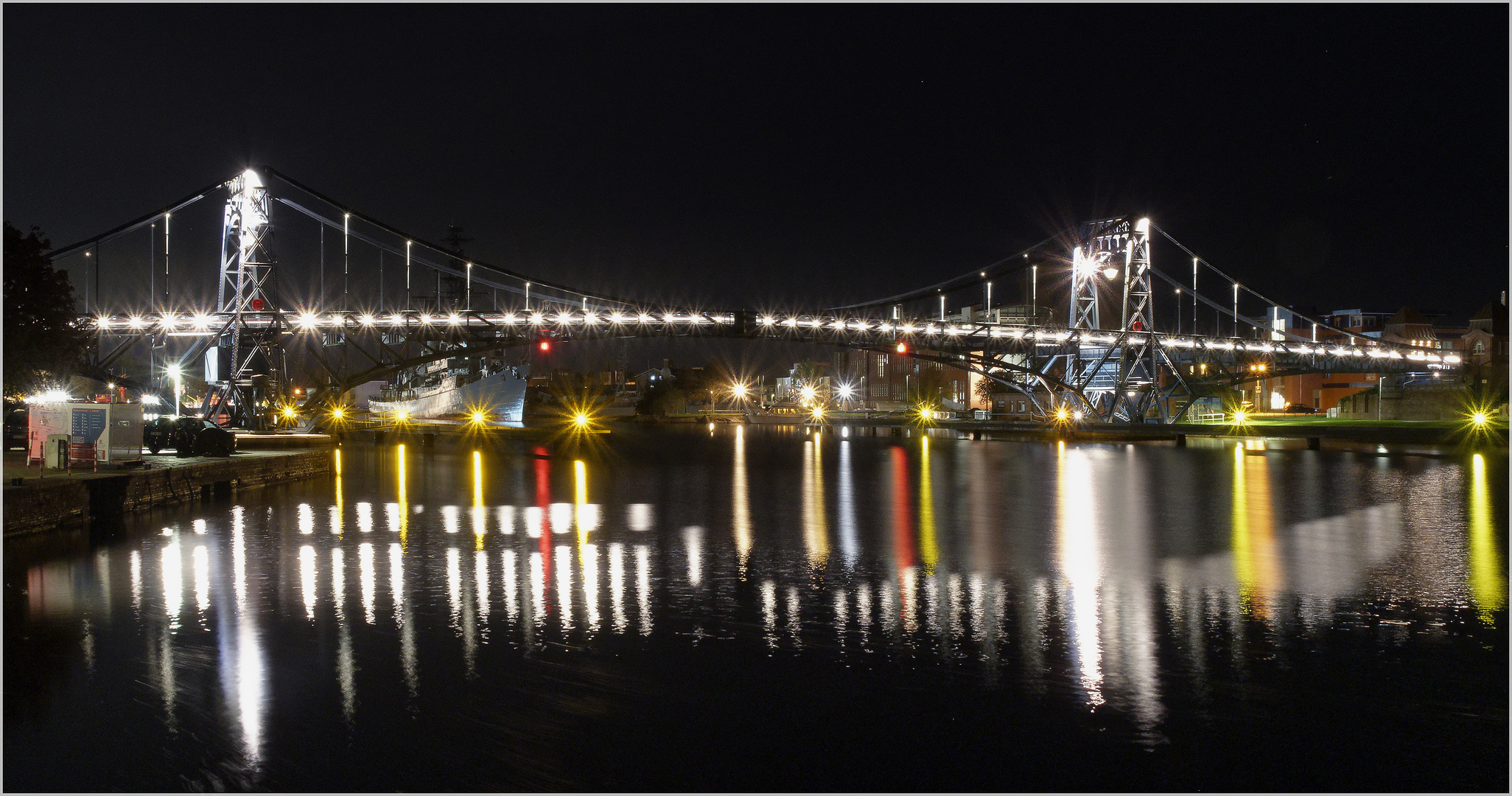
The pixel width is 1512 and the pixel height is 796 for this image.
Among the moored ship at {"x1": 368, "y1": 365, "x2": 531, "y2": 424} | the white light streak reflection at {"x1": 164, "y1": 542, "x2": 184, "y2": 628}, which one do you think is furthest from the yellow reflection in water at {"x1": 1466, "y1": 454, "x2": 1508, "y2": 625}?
the moored ship at {"x1": 368, "y1": 365, "x2": 531, "y2": 424}

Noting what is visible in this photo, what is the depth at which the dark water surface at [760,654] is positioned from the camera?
7.43 metres

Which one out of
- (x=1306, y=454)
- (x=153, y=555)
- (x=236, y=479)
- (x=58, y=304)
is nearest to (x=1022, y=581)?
(x=153, y=555)

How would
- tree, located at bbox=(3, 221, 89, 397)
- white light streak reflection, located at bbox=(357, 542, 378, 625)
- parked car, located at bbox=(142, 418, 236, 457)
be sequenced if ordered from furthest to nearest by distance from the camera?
1. parked car, located at bbox=(142, 418, 236, 457)
2. tree, located at bbox=(3, 221, 89, 397)
3. white light streak reflection, located at bbox=(357, 542, 378, 625)

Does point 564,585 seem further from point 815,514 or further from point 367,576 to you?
point 815,514

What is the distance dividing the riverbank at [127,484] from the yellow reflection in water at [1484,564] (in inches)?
790

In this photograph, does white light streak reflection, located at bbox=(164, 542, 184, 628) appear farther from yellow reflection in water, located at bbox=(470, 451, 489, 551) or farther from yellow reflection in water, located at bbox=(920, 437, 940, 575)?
yellow reflection in water, located at bbox=(920, 437, 940, 575)

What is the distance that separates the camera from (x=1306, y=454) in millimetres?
44938

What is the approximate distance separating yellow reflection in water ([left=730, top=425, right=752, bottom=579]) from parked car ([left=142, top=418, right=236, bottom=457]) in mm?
14116

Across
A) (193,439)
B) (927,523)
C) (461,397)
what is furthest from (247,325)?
(927,523)

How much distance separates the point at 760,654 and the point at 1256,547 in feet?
34.0

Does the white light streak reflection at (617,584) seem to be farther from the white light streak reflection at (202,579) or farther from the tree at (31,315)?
the tree at (31,315)

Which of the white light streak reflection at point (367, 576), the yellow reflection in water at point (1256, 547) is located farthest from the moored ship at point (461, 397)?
the white light streak reflection at point (367, 576)

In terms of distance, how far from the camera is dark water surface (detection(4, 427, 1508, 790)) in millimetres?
7430

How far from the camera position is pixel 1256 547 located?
17.2 m
